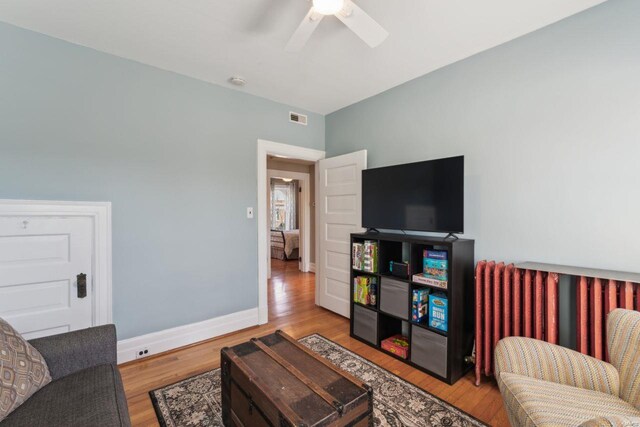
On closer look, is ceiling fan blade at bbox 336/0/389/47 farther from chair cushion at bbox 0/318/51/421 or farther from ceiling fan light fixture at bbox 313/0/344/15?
chair cushion at bbox 0/318/51/421

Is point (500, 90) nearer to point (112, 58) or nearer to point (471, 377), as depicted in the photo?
point (471, 377)

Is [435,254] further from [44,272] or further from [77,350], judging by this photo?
[44,272]

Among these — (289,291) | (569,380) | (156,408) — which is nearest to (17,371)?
(156,408)

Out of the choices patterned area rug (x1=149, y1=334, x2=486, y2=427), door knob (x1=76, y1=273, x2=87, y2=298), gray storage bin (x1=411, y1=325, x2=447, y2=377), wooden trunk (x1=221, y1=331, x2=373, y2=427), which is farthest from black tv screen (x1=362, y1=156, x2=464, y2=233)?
door knob (x1=76, y1=273, x2=87, y2=298)

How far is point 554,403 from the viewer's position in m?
1.20

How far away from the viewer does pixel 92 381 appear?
1.40 metres

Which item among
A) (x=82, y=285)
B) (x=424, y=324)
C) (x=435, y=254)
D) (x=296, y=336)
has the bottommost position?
(x=296, y=336)

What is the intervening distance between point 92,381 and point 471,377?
248cm

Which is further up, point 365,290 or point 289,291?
point 365,290

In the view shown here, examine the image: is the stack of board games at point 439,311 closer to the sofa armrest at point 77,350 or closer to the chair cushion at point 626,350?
the chair cushion at point 626,350

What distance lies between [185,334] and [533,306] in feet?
9.55

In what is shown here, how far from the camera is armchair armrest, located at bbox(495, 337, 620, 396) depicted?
1.33m

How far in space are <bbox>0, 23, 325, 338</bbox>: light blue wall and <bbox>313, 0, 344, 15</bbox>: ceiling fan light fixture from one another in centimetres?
185

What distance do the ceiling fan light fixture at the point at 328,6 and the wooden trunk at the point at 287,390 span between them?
1830mm
